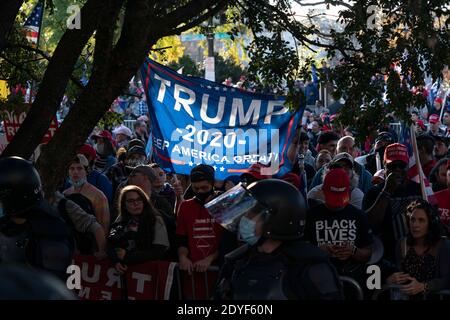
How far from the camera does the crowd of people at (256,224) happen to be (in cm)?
482

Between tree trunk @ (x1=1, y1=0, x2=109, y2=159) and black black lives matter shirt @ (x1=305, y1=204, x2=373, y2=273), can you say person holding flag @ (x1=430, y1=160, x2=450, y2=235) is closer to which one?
black black lives matter shirt @ (x1=305, y1=204, x2=373, y2=273)

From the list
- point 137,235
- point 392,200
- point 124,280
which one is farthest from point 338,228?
point 124,280

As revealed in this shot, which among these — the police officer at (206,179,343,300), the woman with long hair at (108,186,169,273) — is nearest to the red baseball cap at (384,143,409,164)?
the woman with long hair at (108,186,169,273)

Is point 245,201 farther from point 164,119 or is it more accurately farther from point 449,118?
point 449,118

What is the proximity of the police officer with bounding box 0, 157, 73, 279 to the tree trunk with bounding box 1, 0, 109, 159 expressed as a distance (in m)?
1.91

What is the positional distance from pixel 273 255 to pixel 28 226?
149cm

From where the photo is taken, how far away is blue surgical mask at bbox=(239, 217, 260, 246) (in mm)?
4902

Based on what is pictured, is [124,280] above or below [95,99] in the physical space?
below

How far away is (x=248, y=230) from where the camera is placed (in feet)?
16.2

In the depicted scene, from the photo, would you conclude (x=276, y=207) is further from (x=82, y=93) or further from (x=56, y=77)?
(x=56, y=77)

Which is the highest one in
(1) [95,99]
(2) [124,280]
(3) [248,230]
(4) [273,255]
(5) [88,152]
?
(1) [95,99]

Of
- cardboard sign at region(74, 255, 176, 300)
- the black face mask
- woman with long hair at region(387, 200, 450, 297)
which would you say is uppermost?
the black face mask

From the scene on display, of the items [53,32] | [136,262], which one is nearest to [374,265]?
[136,262]
